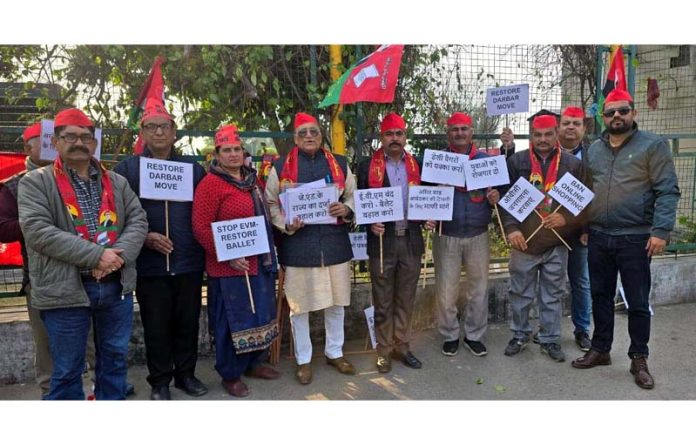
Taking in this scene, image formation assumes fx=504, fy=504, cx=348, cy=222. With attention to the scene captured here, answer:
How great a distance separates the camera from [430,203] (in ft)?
13.8

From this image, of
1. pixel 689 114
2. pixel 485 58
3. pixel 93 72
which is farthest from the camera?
pixel 689 114

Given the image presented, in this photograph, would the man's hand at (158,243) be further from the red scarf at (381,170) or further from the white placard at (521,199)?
the white placard at (521,199)

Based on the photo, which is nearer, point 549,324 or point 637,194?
point 637,194

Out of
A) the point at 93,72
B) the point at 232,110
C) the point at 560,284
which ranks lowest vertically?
the point at 560,284

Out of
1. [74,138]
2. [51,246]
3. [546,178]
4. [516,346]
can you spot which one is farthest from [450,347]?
[74,138]

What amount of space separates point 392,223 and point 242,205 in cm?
128

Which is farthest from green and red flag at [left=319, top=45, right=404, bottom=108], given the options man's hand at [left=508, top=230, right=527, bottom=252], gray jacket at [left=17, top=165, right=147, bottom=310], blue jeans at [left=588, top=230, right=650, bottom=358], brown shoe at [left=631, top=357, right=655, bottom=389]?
brown shoe at [left=631, top=357, right=655, bottom=389]

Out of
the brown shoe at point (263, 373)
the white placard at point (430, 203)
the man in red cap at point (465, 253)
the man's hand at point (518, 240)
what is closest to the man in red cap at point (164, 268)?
the brown shoe at point (263, 373)

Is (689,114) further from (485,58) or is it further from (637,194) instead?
(637,194)

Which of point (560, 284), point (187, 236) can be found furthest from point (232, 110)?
point (560, 284)

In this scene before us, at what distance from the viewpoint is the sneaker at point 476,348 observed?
4570 millimetres

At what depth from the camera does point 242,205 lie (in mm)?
3742

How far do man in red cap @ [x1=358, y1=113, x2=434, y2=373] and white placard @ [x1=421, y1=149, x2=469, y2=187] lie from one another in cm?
11

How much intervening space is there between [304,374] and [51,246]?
6.94ft
